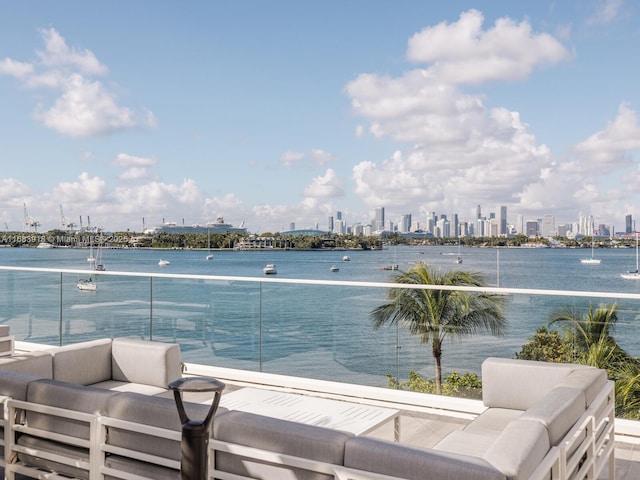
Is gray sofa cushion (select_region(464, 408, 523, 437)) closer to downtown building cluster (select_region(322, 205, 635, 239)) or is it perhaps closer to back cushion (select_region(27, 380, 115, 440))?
back cushion (select_region(27, 380, 115, 440))

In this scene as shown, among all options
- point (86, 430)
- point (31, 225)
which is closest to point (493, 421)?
point (86, 430)

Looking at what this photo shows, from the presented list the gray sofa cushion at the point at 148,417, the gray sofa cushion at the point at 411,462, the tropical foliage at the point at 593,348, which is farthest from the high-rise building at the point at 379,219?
the gray sofa cushion at the point at 411,462

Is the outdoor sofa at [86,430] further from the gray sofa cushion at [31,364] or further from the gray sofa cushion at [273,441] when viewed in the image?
the gray sofa cushion at [31,364]

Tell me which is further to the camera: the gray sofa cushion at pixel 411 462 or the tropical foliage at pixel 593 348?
the tropical foliage at pixel 593 348

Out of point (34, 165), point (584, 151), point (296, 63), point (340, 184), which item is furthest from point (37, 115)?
point (584, 151)

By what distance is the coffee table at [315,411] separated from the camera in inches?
135

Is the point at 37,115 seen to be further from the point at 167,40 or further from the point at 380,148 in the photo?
the point at 380,148

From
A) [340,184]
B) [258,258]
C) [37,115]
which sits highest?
[37,115]

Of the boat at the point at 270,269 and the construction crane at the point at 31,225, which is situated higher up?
the construction crane at the point at 31,225

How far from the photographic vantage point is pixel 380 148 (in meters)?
44.8

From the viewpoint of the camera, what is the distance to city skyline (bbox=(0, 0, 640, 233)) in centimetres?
2272

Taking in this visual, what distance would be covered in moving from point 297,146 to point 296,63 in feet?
61.4

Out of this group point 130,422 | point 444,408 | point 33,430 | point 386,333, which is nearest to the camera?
point 130,422

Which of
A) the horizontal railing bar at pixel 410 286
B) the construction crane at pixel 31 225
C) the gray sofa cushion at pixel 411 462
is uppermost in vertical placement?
the construction crane at pixel 31 225
